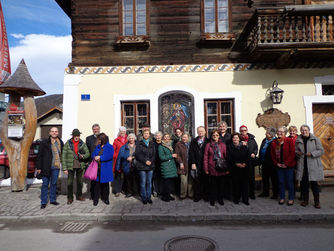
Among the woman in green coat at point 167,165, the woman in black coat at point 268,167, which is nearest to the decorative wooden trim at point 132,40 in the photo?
the woman in green coat at point 167,165

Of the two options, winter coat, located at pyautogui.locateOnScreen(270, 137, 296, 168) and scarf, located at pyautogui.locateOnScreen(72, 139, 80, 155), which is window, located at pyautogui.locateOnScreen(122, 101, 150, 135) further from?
winter coat, located at pyautogui.locateOnScreen(270, 137, 296, 168)

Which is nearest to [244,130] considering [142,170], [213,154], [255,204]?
[213,154]

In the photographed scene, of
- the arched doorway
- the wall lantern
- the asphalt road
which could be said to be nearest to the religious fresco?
the arched doorway

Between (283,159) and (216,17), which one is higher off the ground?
(216,17)

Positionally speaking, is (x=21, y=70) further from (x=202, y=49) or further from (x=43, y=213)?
(x=202, y=49)

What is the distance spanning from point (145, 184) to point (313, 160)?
145 inches

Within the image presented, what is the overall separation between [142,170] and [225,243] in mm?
2566

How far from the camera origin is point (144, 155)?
561cm

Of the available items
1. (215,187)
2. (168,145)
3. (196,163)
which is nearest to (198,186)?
(215,187)

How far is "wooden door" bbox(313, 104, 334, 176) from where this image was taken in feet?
24.4

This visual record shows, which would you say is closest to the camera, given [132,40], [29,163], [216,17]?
[132,40]

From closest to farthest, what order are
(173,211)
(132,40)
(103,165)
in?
(173,211) → (103,165) → (132,40)

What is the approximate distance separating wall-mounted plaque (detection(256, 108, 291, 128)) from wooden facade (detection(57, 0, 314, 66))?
2.00 meters

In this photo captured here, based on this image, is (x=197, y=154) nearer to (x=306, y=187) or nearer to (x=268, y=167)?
(x=268, y=167)
